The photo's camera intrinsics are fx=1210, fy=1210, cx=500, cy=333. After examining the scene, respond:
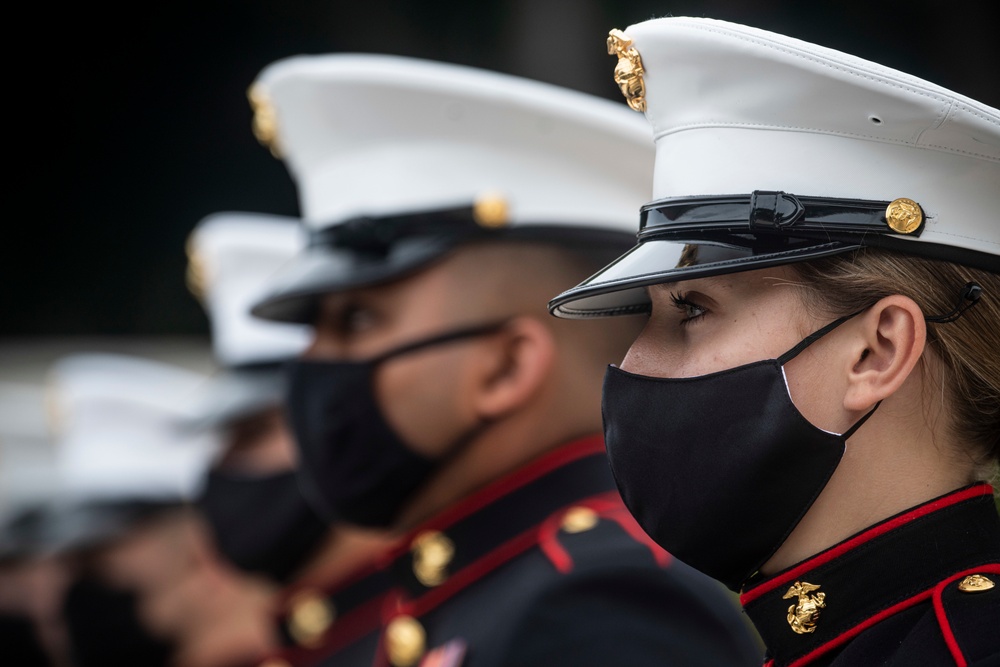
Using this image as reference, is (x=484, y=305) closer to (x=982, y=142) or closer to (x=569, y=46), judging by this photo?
(x=982, y=142)

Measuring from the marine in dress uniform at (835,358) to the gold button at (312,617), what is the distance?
2694 mm

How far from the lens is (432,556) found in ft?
10.2

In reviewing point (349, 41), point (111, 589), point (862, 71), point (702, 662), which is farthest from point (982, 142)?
Result: point (349, 41)

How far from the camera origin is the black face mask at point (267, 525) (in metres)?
4.46

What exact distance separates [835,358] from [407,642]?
169 centimetres

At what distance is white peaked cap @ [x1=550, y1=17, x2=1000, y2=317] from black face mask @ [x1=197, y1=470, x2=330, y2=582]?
2.74 meters

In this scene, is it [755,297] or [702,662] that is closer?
[755,297]

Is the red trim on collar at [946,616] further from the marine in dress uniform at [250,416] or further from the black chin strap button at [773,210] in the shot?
A: the marine in dress uniform at [250,416]

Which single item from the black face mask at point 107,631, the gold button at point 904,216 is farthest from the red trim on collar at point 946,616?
the black face mask at point 107,631

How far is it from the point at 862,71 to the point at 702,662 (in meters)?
1.29

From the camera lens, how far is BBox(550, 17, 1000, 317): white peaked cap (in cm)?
178

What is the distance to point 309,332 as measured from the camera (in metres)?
4.91

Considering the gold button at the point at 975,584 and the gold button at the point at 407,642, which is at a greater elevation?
the gold button at the point at 975,584

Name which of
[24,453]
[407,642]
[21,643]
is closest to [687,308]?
[407,642]
